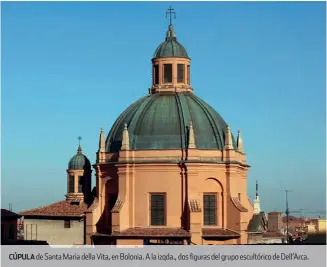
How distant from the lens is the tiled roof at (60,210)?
56.0m

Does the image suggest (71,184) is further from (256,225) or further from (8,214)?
(256,225)

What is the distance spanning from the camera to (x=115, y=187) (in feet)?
171

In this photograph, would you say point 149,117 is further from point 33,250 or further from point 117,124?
point 33,250

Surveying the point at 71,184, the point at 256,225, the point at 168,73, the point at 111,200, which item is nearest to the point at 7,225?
the point at 111,200

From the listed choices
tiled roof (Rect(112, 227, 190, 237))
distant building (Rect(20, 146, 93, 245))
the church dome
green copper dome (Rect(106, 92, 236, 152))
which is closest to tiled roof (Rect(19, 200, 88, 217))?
distant building (Rect(20, 146, 93, 245))

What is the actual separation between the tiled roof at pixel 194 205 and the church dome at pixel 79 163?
11343 millimetres

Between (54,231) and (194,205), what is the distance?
441 inches

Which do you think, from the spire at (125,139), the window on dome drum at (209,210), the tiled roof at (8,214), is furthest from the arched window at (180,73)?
the tiled roof at (8,214)

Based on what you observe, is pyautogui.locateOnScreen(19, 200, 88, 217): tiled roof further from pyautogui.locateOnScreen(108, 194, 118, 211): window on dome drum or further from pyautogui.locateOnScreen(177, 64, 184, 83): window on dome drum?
pyautogui.locateOnScreen(177, 64, 184, 83): window on dome drum

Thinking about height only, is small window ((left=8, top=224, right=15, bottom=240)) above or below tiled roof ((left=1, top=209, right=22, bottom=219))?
below

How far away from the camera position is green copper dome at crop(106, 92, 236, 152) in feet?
167

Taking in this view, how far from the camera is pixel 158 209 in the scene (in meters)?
50.2

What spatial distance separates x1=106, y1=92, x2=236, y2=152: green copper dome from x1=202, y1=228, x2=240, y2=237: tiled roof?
449 cm

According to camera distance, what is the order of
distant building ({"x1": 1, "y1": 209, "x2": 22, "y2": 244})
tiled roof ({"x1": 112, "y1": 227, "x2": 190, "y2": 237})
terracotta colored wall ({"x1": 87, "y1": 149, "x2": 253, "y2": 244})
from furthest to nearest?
distant building ({"x1": 1, "y1": 209, "x2": 22, "y2": 244})
terracotta colored wall ({"x1": 87, "y1": 149, "x2": 253, "y2": 244})
tiled roof ({"x1": 112, "y1": 227, "x2": 190, "y2": 237})
